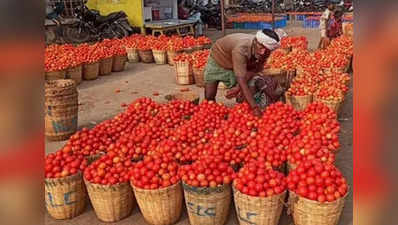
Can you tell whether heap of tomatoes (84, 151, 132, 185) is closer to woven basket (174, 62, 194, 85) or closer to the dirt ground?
the dirt ground

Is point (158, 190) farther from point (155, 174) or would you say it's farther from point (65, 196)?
point (65, 196)

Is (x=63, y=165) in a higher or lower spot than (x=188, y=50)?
lower

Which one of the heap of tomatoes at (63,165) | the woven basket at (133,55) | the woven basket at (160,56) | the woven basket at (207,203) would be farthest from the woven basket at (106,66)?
the woven basket at (207,203)

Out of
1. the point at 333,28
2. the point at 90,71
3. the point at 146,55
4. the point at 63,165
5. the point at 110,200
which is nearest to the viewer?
the point at 110,200

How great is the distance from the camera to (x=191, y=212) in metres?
3.41

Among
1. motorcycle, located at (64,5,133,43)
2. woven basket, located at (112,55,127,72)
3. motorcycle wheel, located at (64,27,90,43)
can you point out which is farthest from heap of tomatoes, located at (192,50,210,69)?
motorcycle wheel, located at (64,27,90,43)

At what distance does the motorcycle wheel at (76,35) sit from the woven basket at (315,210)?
40.8ft

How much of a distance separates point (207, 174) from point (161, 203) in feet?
1.58

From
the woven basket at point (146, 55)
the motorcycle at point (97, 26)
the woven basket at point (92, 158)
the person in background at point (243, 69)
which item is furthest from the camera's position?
the motorcycle at point (97, 26)

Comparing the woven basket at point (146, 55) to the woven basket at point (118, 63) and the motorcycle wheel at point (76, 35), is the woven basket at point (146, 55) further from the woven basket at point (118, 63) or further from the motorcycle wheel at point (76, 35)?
the motorcycle wheel at point (76, 35)

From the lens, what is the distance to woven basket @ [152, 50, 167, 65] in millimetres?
11586

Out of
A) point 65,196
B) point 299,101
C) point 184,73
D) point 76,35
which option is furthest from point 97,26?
point 65,196

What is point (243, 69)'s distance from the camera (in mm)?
5141

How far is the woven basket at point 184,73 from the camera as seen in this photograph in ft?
29.8
